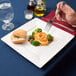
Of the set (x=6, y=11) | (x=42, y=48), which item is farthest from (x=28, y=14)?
(x=42, y=48)

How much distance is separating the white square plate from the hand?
11 centimetres

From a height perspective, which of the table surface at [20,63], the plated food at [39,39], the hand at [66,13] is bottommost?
the table surface at [20,63]

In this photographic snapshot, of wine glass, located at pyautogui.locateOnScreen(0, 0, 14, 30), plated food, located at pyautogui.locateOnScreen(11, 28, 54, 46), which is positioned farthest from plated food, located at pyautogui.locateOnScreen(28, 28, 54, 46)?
wine glass, located at pyautogui.locateOnScreen(0, 0, 14, 30)

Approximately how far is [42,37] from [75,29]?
0.85 feet

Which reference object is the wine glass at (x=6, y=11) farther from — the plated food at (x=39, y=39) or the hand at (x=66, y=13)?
the hand at (x=66, y=13)

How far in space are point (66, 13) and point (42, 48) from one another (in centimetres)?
34

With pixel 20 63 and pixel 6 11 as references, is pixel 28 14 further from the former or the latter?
pixel 20 63

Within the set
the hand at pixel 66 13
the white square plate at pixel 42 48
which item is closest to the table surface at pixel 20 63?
the white square plate at pixel 42 48

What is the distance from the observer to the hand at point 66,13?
881 mm

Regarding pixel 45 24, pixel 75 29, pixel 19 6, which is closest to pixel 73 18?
pixel 75 29

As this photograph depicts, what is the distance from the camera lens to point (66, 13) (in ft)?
3.00

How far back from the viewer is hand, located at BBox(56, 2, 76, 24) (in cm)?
88

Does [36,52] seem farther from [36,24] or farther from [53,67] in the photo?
[36,24]

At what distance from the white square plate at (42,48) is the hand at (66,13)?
111 millimetres
